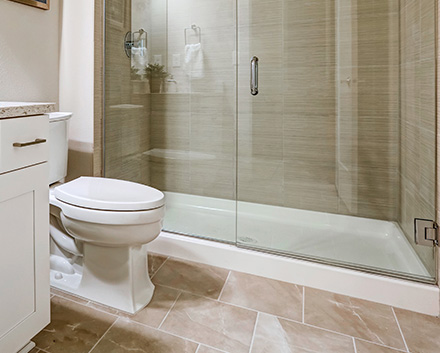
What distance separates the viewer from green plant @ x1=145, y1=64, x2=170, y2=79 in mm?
2432

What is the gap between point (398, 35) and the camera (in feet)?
5.87

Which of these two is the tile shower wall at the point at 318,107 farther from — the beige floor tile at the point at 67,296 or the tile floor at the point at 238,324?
the beige floor tile at the point at 67,296

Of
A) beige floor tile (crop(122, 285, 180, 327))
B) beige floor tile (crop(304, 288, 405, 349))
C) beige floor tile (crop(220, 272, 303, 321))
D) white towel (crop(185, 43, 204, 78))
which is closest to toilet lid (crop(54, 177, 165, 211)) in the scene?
beige floor tile (crop(122, 285, 180, 327))

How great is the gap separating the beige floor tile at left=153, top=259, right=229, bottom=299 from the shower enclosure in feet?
0.67

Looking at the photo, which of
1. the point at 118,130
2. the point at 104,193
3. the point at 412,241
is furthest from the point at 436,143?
the point at 118,130

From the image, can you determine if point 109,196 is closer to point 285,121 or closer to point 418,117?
point 285,121

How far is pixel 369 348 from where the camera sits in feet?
3.69

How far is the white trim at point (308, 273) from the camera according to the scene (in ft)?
4.44

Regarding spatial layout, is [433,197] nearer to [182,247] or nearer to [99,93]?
[182,247]

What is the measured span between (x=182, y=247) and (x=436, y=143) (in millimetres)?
1352

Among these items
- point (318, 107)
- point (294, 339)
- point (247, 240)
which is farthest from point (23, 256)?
point (318, 107)

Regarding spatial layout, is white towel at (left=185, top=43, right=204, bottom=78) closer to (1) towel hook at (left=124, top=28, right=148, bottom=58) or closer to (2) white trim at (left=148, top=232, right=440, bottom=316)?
(1) towel hook at (left=124, top=28, right=148, bottom=58)

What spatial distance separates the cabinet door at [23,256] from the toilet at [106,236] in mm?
223

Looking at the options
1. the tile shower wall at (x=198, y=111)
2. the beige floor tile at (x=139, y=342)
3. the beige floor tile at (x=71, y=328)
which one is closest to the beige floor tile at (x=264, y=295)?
the beige floor tile at (x=139, y=342)
